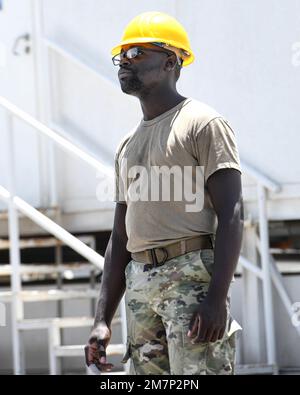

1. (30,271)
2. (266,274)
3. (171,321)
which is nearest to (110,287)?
(171,321)

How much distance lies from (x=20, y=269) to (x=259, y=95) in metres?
1.93

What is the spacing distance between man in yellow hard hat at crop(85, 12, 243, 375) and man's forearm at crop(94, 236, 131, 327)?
0.02 m

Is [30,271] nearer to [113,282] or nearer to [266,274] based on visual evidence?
[266,274]

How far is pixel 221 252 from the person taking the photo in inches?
142

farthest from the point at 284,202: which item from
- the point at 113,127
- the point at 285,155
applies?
the point at 113,127

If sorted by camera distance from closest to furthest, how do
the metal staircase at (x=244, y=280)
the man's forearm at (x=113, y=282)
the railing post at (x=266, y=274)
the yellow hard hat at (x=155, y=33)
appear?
the yellow hard hat at (x=155, y=33) < the man's forearm at (x=113, y=282) < the metal staircase at (x=244, y=280) < the railing post at (x=266, y=274)

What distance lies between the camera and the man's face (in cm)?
396

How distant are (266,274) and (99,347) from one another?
277cm

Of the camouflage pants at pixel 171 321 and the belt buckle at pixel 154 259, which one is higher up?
the belt buckle at pixel 154 259

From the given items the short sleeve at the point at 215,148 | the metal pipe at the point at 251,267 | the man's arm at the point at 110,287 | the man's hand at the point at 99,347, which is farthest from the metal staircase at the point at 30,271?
the short sleeve at the point at 215,148

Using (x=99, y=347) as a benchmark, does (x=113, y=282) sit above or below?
above

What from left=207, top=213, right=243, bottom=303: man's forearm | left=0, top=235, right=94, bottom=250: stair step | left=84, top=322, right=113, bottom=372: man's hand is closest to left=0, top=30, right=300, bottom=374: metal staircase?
left=0, top=235, right=94, bottom=250: stair step

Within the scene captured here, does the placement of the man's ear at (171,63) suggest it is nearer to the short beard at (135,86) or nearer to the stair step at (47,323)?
the short beard at (135,86)

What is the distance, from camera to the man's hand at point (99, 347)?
3.95 meters
